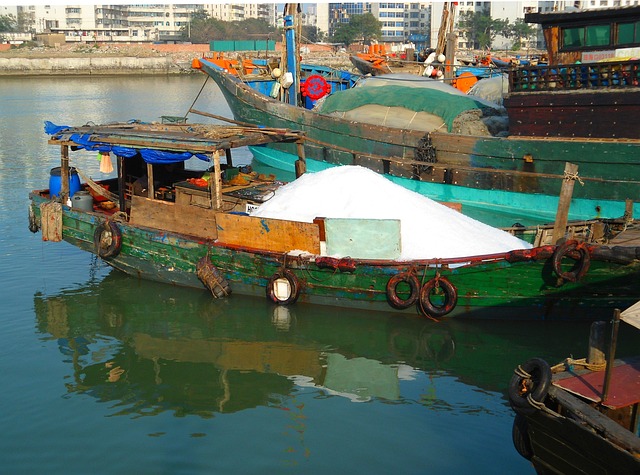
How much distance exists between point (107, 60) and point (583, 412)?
76.6 meters

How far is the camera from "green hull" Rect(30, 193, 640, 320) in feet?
34.1

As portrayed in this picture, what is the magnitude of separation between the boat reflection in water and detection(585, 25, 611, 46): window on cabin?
373 inches

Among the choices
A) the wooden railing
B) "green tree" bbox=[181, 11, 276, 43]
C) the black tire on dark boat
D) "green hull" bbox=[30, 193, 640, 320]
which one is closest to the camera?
the black tire on dark boat

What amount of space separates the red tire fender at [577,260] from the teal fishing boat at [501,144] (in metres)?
4.96

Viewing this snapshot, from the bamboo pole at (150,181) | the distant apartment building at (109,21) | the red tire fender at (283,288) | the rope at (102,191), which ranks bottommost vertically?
the red tire fender at (283,288)

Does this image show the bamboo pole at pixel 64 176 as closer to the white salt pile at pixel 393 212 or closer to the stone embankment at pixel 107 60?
the white salt pile at pixel 393 212

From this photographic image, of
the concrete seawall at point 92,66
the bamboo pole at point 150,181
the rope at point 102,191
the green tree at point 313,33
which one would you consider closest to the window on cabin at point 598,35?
the bamboo pole at point 150,181

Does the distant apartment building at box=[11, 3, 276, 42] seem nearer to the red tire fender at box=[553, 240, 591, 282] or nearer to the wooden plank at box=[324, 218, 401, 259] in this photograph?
the wooden plank at box=[324, 218, 401, 259]

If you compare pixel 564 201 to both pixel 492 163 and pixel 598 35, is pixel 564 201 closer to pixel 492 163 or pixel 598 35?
pixel 492 163

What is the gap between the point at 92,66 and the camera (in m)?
75.3

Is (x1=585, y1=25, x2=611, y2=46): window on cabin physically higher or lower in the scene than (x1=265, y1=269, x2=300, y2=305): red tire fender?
higher

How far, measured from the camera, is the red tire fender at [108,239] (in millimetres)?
13164

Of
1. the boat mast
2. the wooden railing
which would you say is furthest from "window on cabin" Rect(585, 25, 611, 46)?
the boat mast

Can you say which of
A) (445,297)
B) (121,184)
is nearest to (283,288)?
(445,297)
